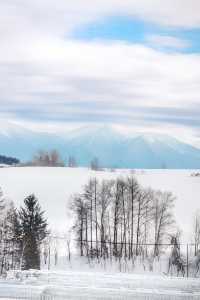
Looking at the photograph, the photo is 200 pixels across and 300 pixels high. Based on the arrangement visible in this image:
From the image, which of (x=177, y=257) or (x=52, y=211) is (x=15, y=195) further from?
(x=177, y=257)

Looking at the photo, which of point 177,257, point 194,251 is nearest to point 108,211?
point 194,251

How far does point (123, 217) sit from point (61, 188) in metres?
22.2

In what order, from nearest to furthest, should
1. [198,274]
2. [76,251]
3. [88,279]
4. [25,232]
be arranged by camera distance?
[88,279], [198,274], [25,232], [76,251]

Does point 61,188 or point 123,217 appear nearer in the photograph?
point 123,217

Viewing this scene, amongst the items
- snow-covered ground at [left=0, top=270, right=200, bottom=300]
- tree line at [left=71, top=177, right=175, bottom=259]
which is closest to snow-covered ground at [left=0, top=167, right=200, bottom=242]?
tree line at [left=71, top=177, right=175, bottom=259]

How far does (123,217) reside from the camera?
50.2 meters

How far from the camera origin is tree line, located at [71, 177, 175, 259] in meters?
45.3

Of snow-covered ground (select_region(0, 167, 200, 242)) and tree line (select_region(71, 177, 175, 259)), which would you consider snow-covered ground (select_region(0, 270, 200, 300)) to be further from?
snow-covered ground (select_region(0, 167, 200, 242))

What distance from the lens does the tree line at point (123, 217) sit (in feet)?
149

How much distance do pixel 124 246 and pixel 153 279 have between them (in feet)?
88.1

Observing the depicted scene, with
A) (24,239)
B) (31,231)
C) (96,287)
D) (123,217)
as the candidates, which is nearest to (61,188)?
(123,217)

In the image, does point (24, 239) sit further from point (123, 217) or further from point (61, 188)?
point (61, 188)

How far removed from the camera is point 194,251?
3909 centimetres

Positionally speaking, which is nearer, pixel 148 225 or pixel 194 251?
pixel 194 251
